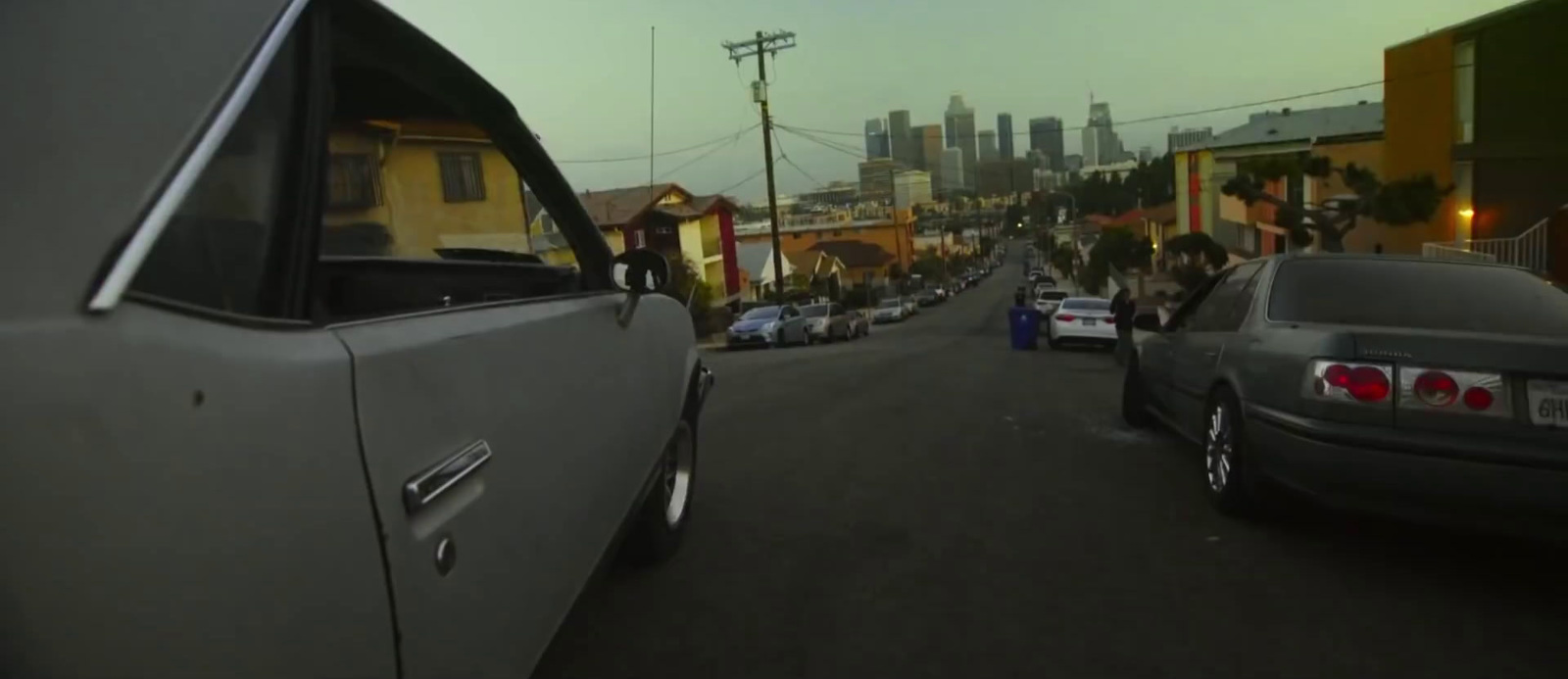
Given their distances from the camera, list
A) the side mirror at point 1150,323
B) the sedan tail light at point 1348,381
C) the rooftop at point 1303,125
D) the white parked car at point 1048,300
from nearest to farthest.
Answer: the sedan tail light at point 1348,381
the side mirror at point 1150,323
the rooftop at point 1303,125
the white parked car at point 1048,300

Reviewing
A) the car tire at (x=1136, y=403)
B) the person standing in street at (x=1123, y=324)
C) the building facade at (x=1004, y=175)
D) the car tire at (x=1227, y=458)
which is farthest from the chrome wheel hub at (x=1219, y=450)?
the building facade at (x=1004, y=175)

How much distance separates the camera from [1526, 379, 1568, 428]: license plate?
401cm

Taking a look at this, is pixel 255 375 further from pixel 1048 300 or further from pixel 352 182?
pixel 1048 300

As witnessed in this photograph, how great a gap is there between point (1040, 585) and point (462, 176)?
2.71 metres

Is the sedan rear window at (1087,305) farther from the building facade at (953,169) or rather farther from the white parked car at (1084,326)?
the building facade at (953,169)

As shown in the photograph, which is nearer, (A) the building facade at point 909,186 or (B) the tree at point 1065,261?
(B) the tree at point 1065,261

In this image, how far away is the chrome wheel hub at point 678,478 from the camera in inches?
186

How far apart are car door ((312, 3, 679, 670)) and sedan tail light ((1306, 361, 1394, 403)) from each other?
2848mm

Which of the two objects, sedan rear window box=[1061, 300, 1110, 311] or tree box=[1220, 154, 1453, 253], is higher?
tree box=[1220, 154, 1453, 253]

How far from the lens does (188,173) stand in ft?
5.18

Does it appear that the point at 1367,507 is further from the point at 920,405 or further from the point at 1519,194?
the point at 1519,194

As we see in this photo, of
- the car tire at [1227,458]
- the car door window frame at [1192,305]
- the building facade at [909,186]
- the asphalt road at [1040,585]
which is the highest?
the building facade at [909,186]

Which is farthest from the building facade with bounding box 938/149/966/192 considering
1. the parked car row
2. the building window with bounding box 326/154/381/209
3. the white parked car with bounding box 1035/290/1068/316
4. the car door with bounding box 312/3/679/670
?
the building window with bounding box 326/154/381/209

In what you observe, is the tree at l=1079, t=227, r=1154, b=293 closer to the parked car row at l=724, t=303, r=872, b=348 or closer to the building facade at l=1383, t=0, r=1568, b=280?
the parked car row at l=724, t=303, r=872, b=348
